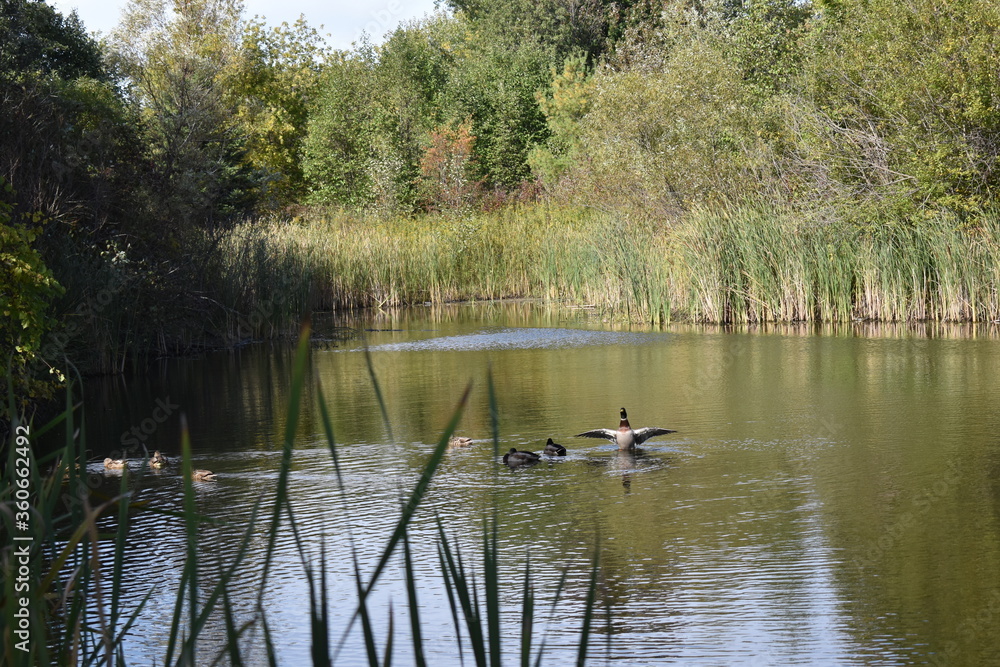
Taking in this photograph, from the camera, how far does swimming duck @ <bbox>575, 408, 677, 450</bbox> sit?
7.92 m

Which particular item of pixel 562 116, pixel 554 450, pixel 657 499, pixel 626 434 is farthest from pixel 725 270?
pixel 562 116

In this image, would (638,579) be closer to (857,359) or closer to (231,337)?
(857,359)

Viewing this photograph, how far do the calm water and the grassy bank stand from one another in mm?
2951

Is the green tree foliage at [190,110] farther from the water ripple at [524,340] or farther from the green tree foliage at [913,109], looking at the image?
the green tree foliage at [913,109]

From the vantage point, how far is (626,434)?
789 cm

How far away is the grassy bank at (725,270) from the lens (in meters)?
16.4

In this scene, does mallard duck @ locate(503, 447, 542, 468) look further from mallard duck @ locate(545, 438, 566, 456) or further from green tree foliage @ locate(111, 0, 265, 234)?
green tree foliage @ locate(111, 0, 265, 234)

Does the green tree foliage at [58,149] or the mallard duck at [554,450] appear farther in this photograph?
the green tree foliage at [58,149]

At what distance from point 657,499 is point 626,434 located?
1.22 m

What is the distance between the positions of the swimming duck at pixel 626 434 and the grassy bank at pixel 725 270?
951 cm

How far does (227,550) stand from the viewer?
5938 mm

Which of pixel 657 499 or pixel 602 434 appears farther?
pixel 602 434
